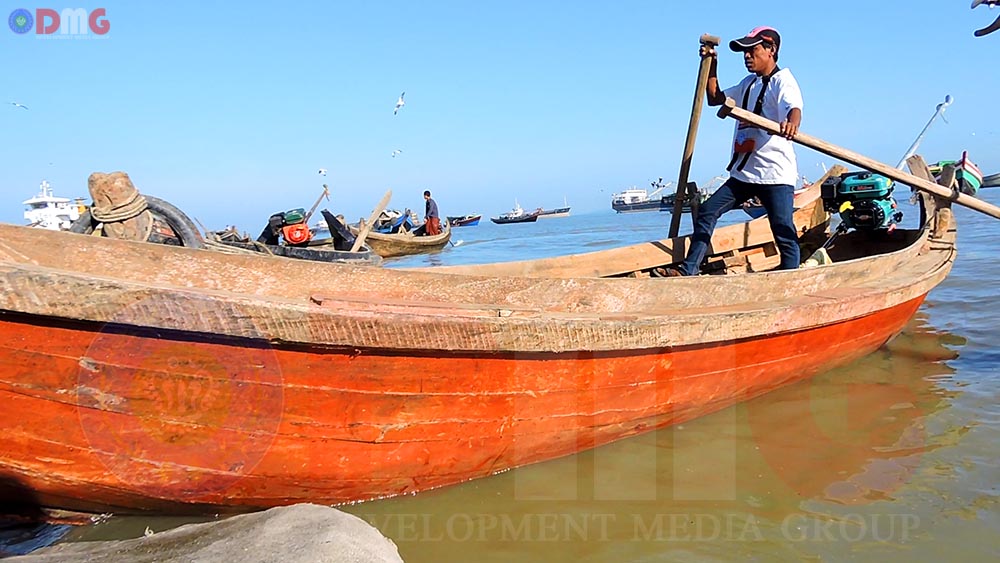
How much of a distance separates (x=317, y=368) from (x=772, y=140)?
3.05m

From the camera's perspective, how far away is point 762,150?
3.76 meters

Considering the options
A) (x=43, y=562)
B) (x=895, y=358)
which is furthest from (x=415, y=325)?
(x=895, y=358)

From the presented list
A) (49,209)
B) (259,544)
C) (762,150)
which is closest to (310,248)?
(762,150)

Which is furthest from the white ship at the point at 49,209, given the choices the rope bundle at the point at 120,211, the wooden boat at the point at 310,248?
the rope bundle at the point at 120,211

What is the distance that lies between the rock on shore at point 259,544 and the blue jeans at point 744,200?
2.71 m

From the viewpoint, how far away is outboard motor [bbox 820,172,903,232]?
5227mm

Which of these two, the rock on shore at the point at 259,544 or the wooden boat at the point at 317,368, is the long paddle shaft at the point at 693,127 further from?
the rock on shore at the point at 259,544

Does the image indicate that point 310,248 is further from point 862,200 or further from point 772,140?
point 862,200

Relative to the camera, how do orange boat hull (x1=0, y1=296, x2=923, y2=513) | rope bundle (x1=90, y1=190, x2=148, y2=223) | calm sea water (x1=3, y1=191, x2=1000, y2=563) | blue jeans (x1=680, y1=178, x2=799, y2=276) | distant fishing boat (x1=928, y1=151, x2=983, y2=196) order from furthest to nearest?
distant fishing boat (x1=928, y1=151, x2=983, y2=196), blue jeans (x1=680, y1=178, x2=799, y2=276), rope bundle (x1=90, y1=190, x2=148, y2=223), calm sea water (x1=3, y1=191, x2=1000, y2=563), orange boat hull (x1=0, y1=296, x2=923, y2=513)

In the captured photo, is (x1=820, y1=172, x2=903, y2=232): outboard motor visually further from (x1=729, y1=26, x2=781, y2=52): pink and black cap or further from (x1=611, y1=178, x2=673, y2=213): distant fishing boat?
(x1=611, y1=178, x2=673, y2=213): distant fishing boat

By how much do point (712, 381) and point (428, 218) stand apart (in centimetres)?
1643

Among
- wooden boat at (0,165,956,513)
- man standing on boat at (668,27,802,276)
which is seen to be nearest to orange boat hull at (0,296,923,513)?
wooden boat at (0,165,956,513)

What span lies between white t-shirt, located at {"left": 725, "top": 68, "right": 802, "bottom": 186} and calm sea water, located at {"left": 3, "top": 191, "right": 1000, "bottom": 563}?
4.33 feet

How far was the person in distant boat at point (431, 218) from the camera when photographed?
60.0 feet
